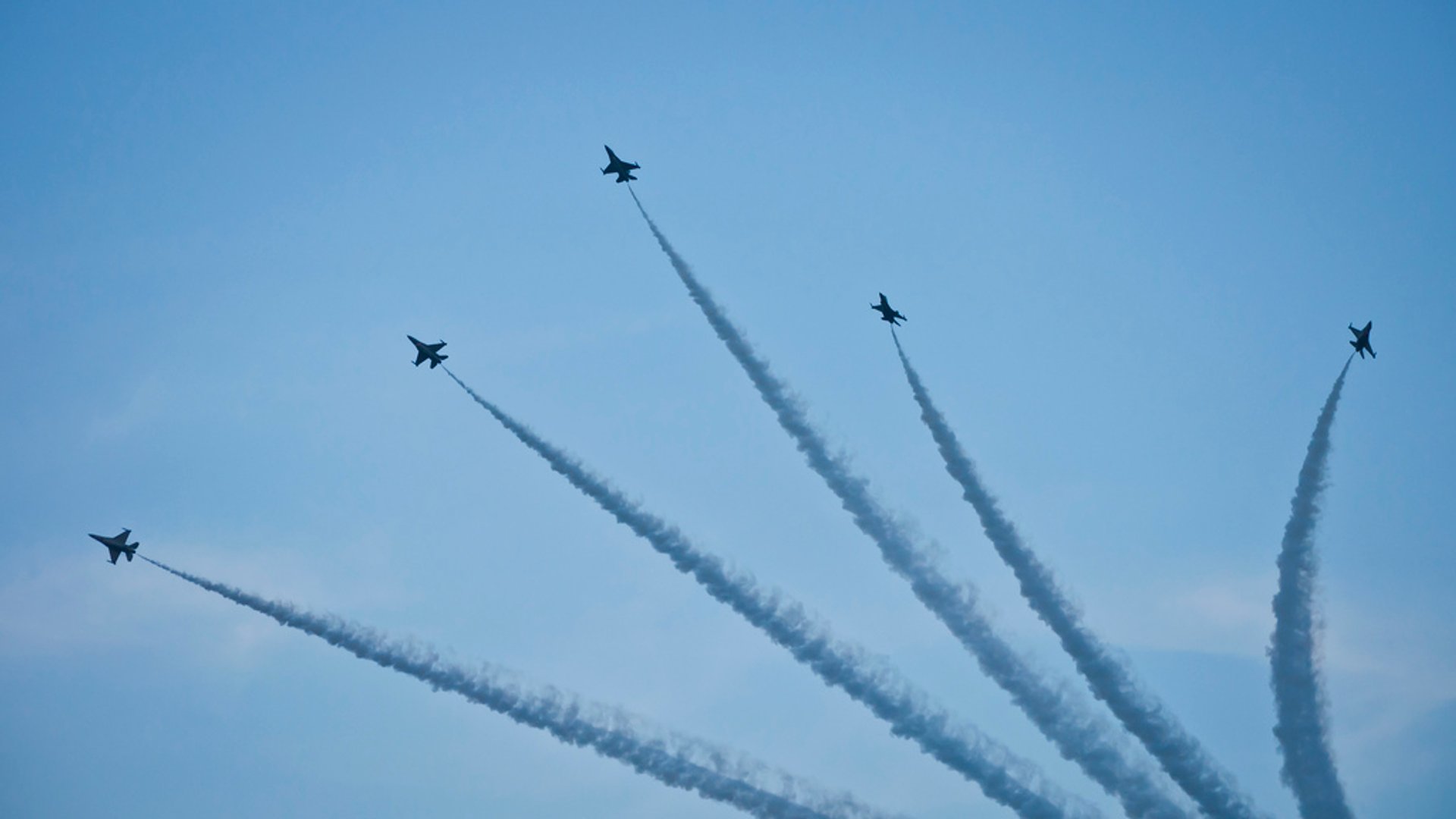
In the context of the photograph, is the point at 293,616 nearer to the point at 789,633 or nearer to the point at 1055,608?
the point at 789,633

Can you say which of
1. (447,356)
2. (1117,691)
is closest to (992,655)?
(1117,691)

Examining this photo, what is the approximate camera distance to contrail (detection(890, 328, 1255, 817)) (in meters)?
46.9

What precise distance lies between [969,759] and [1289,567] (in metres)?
17.3

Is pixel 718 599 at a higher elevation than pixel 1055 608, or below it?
below

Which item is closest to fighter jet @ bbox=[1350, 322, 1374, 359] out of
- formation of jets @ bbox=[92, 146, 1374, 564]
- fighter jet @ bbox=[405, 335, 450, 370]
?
formation of jets @ bbox=[92, 146, 1374, 564]

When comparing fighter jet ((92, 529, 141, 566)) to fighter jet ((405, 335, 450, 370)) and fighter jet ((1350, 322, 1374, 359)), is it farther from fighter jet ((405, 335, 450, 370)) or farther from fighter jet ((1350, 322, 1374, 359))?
fighter jet ((1350, 322, 1374, 359))

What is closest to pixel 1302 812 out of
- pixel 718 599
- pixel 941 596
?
pixel 941 596

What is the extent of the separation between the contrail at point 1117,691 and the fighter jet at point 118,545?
4659 centimetres

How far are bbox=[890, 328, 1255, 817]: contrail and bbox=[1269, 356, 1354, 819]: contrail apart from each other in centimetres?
352

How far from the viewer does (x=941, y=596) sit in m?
48.4

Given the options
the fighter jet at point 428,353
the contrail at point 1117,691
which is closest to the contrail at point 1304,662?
the contrail at point 1117,691

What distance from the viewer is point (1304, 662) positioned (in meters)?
48.9

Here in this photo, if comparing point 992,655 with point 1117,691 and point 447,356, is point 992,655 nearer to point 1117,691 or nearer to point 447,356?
point 1117,691

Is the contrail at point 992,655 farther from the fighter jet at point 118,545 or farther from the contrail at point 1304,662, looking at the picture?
the fighter jet at point 118,545
